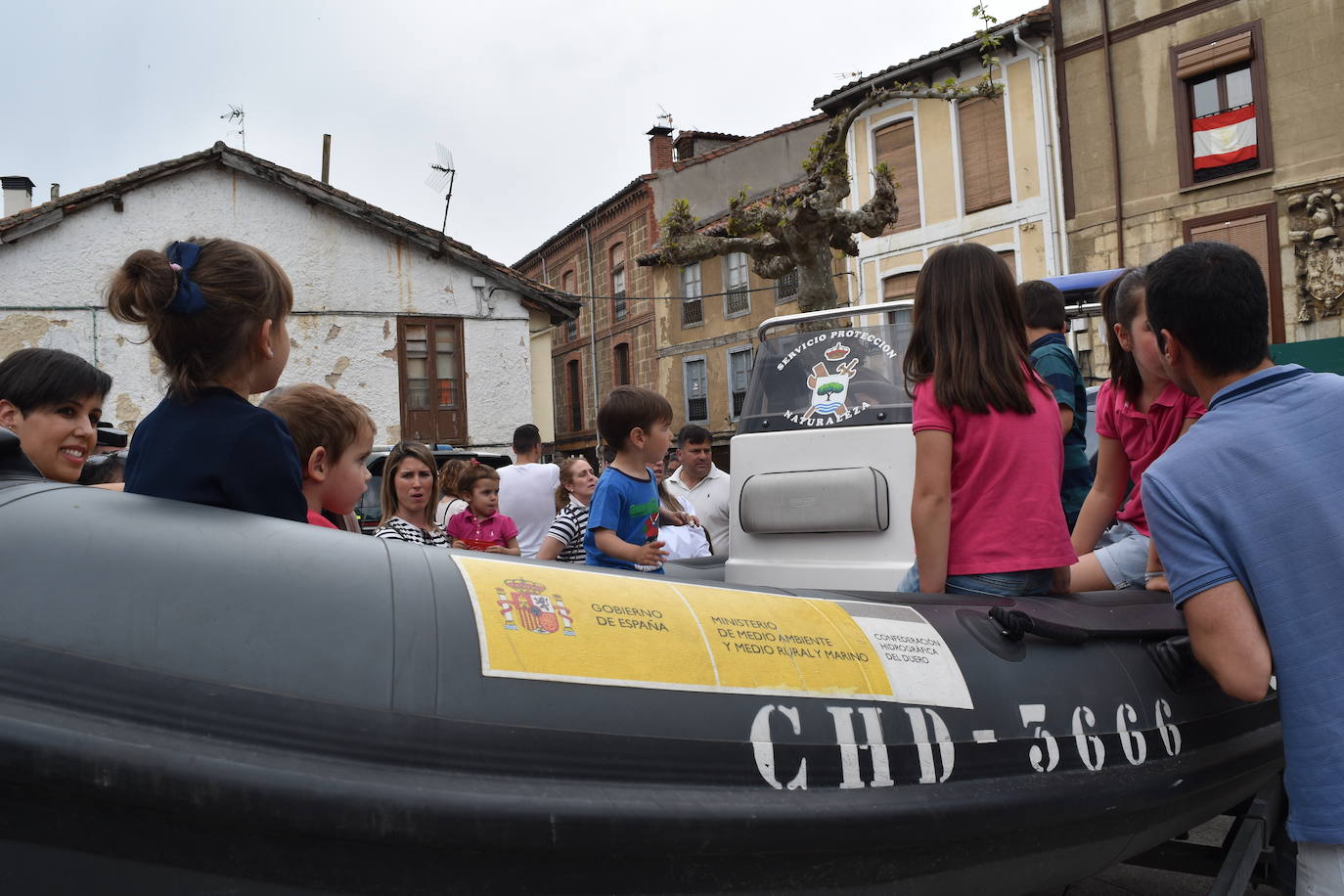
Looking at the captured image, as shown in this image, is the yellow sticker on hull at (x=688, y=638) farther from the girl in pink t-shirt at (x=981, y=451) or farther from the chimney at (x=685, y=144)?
the chimney at (x=685, y=144)

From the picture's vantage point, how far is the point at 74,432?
321cm

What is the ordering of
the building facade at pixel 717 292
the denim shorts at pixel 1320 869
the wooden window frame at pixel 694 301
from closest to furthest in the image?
the denim shorts at pixel 1320 869 < the building facade at pixel 717 292 < the wooden window frame at pixel 694 301

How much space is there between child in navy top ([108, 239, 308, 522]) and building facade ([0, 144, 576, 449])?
17.6 metres

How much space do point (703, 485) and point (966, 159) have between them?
15568 mm

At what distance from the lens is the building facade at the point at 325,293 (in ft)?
60.0

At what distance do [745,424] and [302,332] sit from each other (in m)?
16.3

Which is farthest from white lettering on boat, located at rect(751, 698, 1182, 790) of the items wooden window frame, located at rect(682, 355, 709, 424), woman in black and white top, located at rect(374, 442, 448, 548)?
wooden window frame, located at rect(682, 355, 709, 424)

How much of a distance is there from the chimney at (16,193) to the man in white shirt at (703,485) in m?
24.7

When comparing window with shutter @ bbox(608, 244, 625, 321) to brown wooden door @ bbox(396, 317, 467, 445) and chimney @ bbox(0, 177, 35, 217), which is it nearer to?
brown wooden door @ bbox(396, 317, 467, 445)

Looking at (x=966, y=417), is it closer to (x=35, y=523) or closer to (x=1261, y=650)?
(x=1261, y=650)

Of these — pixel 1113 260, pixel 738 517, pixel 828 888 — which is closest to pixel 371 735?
pixel 828 888

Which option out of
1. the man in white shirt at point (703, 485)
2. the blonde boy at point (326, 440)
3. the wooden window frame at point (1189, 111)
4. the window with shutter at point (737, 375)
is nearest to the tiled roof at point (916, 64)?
the wooden window frame at point (1189, 111)

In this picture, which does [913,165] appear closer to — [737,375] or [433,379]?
[737,375]

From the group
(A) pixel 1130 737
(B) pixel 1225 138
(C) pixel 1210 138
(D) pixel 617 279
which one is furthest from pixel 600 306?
(A) pixel 1130 737
